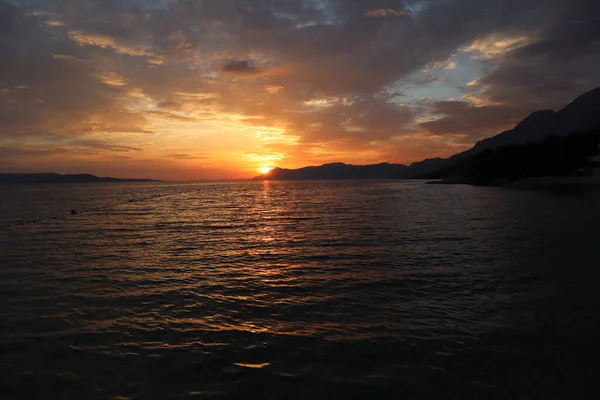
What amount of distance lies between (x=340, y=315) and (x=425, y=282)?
7.14m

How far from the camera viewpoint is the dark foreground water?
980cm

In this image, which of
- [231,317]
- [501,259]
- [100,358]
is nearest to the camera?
[100,358]

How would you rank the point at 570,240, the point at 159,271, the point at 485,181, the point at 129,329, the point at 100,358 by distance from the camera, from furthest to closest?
the point at 485,181 → the point at 570,240 → the point at 159,271 → the point at 129,329 → the point at 100,358

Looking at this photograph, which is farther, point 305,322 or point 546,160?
point 546,160

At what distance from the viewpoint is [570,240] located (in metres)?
29.8

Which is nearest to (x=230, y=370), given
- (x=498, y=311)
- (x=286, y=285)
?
(x=286, y=285)

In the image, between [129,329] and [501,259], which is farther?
[501,259]

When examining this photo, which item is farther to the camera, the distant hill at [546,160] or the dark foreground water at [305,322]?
the distant hill at [546,160]

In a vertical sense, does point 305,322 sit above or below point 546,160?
below

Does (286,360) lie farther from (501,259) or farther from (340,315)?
(501,259)

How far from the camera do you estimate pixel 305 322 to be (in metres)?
13.9

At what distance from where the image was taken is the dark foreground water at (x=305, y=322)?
980 cm

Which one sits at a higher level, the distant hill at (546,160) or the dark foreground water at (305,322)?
the distant hill at (546,160)

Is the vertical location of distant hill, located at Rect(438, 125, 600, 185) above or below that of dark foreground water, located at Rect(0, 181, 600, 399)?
above
